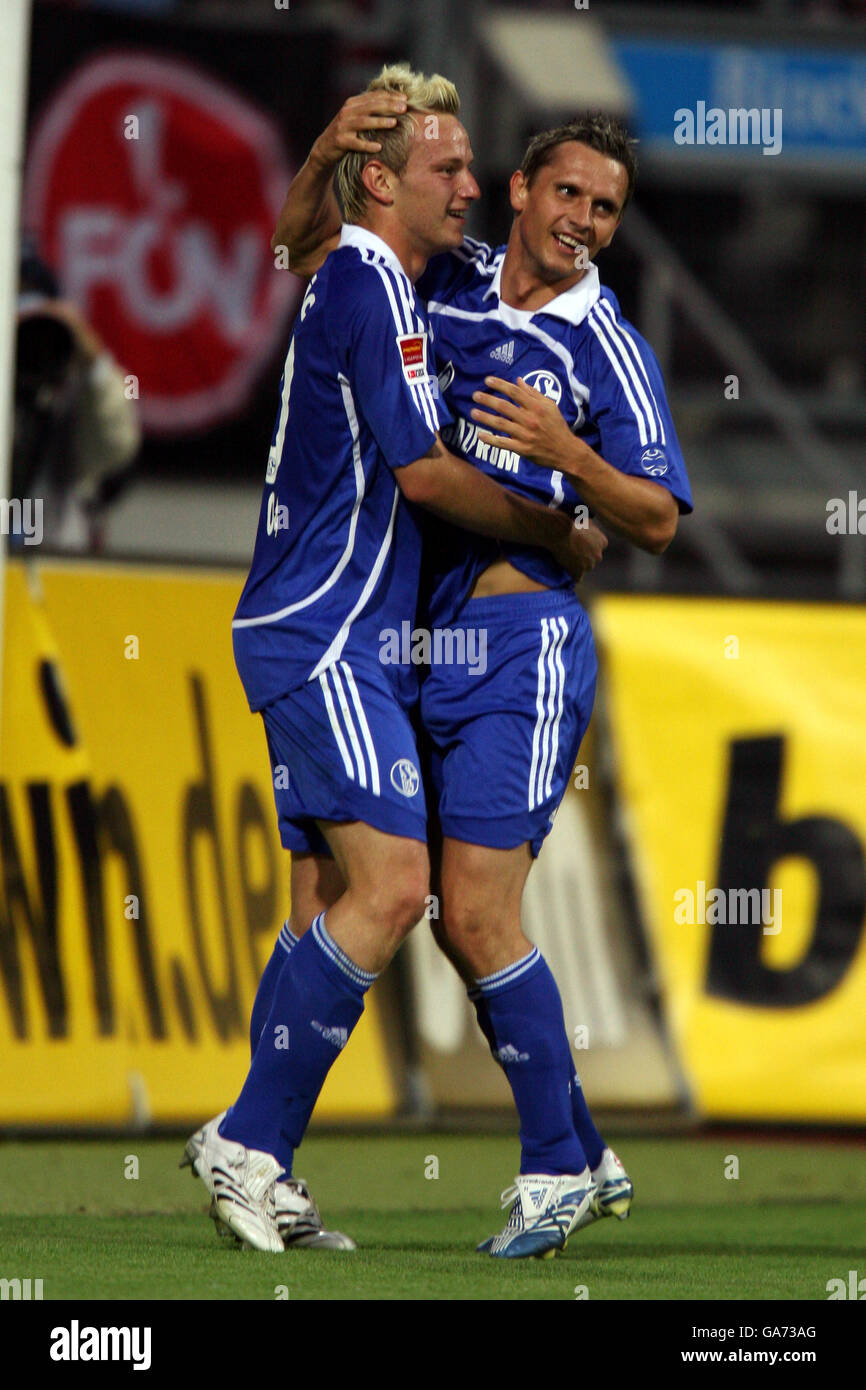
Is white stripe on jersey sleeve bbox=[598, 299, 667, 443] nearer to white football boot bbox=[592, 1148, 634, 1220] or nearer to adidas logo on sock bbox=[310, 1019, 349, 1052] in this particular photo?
adidas logo on sock bbox=[310, 1019, 349, 1052]

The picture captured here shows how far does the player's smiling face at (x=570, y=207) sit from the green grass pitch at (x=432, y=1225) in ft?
6.76

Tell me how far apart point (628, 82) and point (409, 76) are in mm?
7176

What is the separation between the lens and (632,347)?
4.50 meters

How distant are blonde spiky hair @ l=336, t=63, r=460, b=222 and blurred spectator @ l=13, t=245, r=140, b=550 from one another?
3.72 meters

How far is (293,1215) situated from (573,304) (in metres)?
1.97

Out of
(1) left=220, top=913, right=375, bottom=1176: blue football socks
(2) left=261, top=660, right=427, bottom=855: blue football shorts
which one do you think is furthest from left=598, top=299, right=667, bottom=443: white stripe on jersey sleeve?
(1) left=220, top=913, right=375, bottom=1176: blue football socks

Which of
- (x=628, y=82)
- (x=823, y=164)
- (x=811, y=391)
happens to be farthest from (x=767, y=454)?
(x=628, y=82)

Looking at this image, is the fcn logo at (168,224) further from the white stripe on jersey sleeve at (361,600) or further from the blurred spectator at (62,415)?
the white stripe on jersey sleeve at (361,600)

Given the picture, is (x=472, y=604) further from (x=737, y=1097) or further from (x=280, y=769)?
(x=737, y=1097)

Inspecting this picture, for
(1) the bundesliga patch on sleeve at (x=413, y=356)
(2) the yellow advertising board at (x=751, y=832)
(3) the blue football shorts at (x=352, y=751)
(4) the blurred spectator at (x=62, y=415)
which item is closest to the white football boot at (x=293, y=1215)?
(3) the blue football shorts at (x=352, y=751)

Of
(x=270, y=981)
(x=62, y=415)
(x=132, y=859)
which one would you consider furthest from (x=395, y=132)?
(x=62, y=415)

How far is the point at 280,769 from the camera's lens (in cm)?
438

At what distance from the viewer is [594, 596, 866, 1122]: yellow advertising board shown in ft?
24.4

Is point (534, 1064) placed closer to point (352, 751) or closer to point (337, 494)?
point (352, 751)
